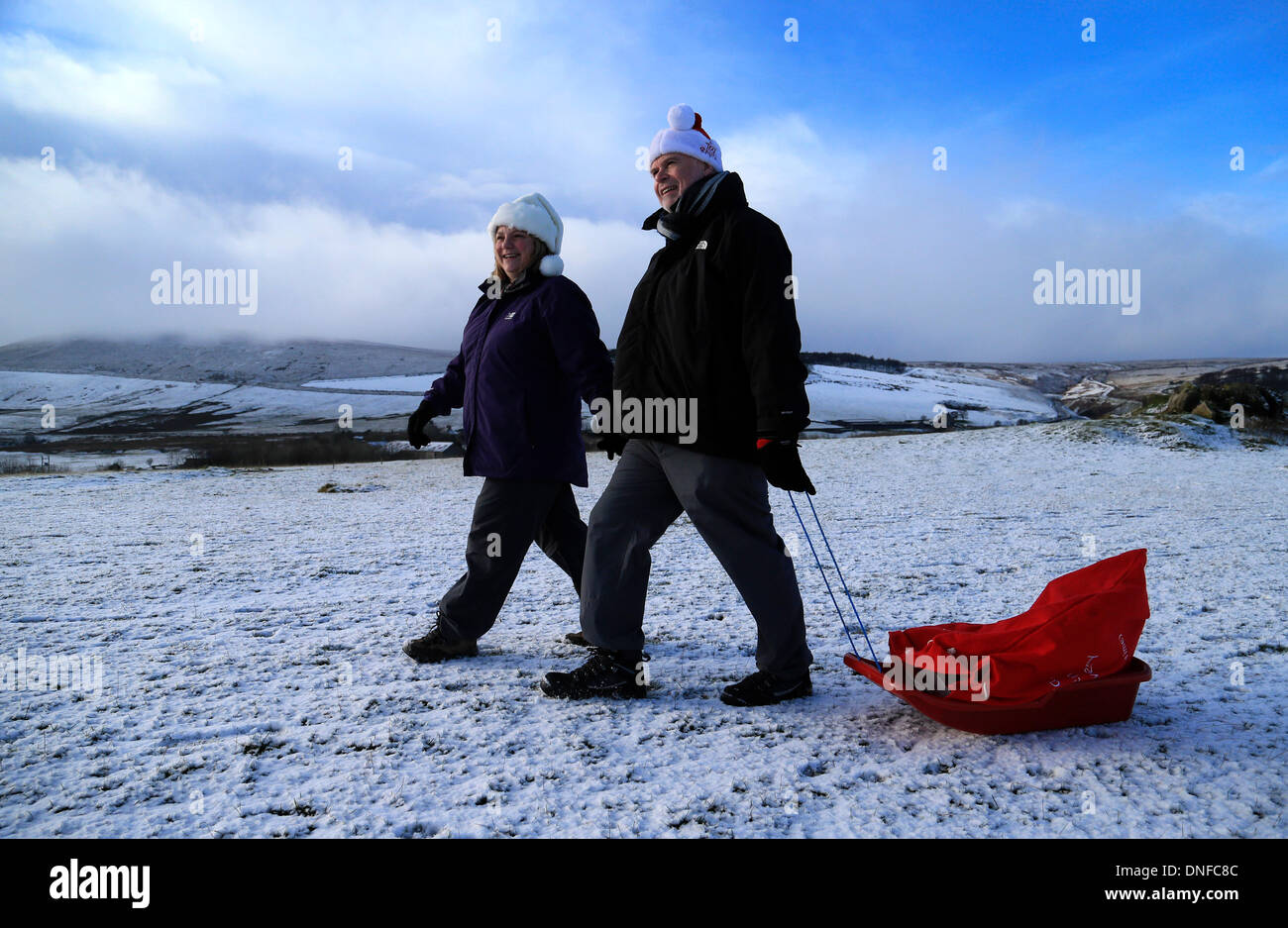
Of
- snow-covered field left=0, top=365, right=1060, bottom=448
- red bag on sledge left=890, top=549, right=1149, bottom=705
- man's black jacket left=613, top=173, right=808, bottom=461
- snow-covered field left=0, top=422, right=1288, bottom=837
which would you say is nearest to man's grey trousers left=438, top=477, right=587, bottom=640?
snow-covered field left=0, top=422, right=1288, bottom=837

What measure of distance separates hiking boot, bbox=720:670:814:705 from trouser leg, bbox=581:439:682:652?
449mm

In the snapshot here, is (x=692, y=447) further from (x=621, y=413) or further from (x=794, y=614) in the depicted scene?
(x=794, y=614)

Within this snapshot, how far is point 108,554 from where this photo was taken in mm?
6887

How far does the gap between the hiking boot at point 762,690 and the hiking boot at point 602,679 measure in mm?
391

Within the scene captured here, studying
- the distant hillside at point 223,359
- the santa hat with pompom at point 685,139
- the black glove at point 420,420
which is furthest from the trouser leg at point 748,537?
the distant hillside at point 223,359

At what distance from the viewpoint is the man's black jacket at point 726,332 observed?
294 cm

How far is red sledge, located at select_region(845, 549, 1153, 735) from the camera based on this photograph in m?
2.67

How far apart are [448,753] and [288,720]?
78 cm

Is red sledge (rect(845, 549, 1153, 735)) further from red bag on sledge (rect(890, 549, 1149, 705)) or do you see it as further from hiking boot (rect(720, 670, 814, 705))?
hiking boot (rect(720, 670, 814, 705))

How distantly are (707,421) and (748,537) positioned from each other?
0.48 m

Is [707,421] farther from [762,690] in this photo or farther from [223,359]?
[223,359]

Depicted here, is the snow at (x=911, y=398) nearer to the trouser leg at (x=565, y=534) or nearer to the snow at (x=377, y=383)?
the trouser leg at (x=565, y=534)
